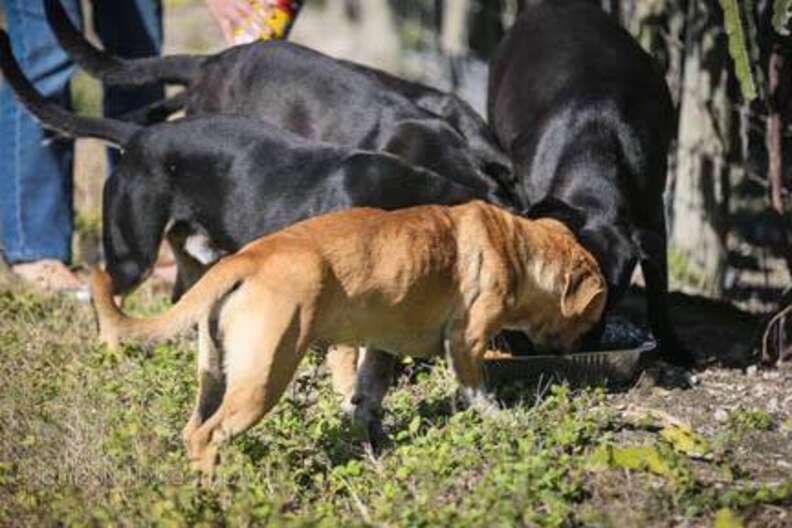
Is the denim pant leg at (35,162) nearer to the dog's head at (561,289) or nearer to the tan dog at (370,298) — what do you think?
the tan dog at (370,298)

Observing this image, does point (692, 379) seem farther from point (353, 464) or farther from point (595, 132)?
point (353, 464)

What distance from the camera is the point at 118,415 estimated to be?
17.9 ft

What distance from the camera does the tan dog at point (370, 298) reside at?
14.9 ft

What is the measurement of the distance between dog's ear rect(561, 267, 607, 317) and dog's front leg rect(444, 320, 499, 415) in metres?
0.46

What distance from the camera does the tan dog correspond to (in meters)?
4.54

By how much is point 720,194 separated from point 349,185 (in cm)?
287

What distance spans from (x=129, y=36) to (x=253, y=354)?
3877mm

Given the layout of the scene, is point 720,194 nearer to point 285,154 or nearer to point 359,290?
point 285,154

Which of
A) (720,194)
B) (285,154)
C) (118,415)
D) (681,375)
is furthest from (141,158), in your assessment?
(720,194)

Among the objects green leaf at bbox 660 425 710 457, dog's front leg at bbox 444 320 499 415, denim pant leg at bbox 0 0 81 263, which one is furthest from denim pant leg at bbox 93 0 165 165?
green leaf at bbox 660 425 710 457

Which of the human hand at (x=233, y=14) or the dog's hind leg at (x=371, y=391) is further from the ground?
the human hand at (x=233, y=14)

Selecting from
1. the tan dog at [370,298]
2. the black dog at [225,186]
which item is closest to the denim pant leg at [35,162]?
the black dog at [225,186]

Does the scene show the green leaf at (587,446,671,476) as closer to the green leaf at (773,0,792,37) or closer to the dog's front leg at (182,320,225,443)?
the dog's front leg at (182,320,225,443)

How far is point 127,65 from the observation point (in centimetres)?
735
